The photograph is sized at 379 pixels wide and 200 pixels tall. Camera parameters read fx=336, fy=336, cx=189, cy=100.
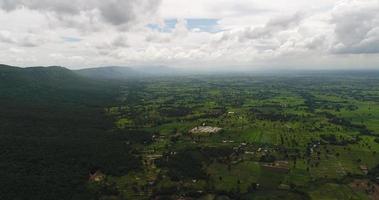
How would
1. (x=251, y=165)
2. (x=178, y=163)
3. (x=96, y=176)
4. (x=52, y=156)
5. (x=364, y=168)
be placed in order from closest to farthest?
(x=96, y=176) < (x=52, y=156) < (x=364, y=168) < (x=178, y=163) < (x=251, y=165)

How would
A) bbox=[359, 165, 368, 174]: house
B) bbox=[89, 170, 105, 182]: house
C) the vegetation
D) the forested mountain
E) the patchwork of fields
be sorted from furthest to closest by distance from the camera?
1. bbox=[359, 165, 368, 174]: house
2. bbox=[89, 170, 105, 182]: house
3. the patchwork of fields
4. the vegetation
5. the forested mountain

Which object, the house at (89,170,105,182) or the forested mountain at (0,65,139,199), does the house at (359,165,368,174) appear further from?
the house at (89,170,105,182)

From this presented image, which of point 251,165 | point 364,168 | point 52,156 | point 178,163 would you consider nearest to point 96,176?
point 52,156

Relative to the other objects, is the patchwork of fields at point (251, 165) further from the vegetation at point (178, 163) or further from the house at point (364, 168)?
the vegetation at point (178, 163)

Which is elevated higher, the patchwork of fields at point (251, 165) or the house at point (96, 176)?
the house at point (96, 176)

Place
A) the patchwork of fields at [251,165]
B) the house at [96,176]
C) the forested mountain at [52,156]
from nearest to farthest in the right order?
the forested mountain at [52,156]
the patchwork of fields at [251,165]
the house at [96,176]

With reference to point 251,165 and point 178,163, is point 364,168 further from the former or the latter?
point 178,163

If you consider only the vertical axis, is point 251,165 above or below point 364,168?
above

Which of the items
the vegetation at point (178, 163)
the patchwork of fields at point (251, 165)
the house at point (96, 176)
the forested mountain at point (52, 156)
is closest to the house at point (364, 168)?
the vegetation at point (178, 163)

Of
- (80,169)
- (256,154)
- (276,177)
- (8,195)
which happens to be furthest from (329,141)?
(8,195)

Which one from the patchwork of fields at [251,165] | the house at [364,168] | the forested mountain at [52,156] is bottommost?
the house at [364,168]

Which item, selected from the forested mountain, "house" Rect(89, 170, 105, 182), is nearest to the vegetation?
"house" Rect(89, 170, 105, 182)
